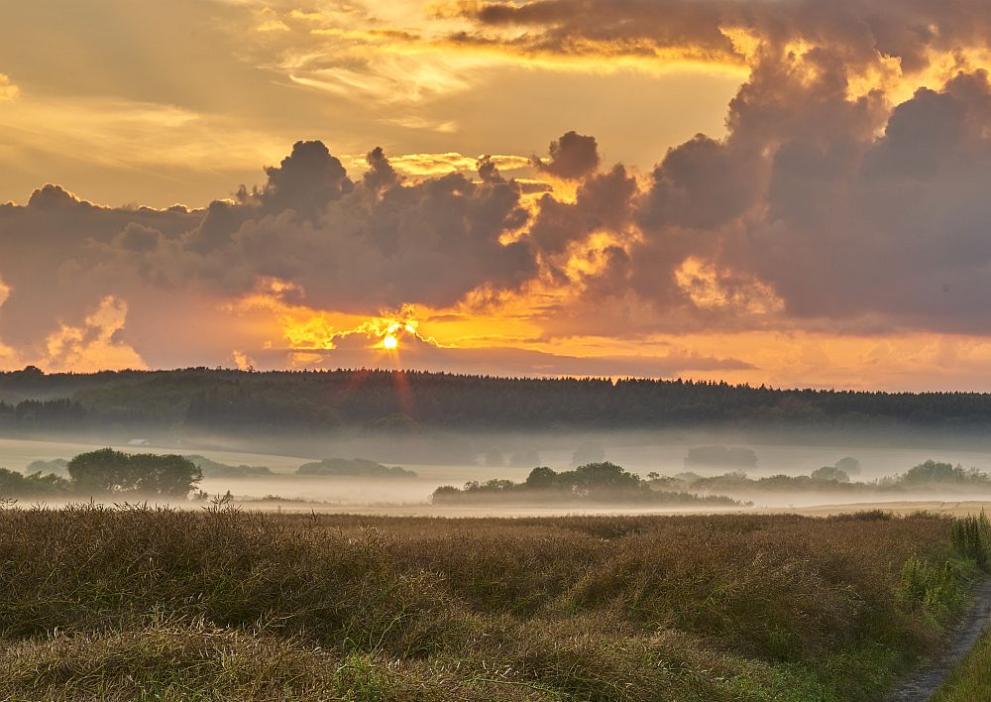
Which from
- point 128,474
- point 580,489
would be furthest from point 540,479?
point 128,474

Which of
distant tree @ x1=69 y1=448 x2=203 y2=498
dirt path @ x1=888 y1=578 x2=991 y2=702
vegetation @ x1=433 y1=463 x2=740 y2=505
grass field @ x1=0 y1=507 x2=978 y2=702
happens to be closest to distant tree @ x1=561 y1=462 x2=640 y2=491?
vegetation @ x1=433 y1=463 x2=740 y2=505

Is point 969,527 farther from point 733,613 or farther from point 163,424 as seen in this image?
point 163,424

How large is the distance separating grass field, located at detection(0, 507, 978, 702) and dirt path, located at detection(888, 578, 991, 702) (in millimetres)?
432

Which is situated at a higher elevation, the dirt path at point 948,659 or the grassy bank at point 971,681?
the grassy bank at point 971,681

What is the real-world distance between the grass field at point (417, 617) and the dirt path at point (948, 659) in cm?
43

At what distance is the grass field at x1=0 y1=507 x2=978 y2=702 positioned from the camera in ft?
36.1

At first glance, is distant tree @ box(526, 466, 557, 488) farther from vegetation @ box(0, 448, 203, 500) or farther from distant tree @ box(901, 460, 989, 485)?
distant tree @ box(901, 460, 989, 485)

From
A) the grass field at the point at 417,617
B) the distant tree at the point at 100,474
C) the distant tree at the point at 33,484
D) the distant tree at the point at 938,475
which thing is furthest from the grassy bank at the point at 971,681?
the distant tree at the point at 938,475

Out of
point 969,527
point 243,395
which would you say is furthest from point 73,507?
point 243,395

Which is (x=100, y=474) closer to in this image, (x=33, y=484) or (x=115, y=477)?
(x=115, y=477)

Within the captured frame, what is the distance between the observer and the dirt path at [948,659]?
766 inches

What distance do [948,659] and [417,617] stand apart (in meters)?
13.0

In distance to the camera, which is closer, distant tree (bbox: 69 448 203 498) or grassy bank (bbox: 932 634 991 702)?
grassy bank (bbox: 932 634 991 702)

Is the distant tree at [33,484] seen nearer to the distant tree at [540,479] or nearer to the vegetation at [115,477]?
the vegetation at [115,477]
